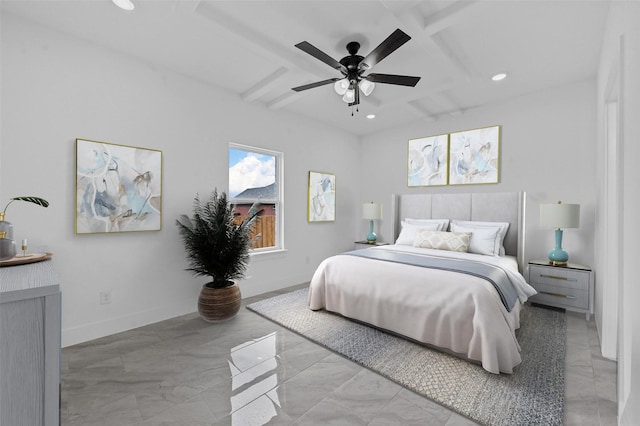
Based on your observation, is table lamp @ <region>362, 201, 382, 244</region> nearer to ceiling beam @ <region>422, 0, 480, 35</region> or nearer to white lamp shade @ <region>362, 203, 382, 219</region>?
white lamp shade @ <region>362, 203, 382, 219</region>

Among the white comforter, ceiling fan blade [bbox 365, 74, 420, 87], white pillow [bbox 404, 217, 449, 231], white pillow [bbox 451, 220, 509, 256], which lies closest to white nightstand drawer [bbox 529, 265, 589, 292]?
white pillow [bbox 451, 220, 509, 256]

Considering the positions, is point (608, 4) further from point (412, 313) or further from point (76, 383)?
point (76, 383)

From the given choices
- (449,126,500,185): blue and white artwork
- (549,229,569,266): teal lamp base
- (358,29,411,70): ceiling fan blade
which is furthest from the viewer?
(449,126,500,185): blue and white artwork

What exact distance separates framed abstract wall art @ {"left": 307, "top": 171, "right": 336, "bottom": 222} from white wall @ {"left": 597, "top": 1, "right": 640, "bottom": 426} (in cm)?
362

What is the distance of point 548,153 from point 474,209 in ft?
3.64

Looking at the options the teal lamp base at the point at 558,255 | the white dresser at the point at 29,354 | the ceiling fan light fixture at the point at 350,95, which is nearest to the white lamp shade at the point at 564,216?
the teal lamp base at the point at 558,255

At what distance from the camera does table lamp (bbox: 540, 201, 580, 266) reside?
3172 mm

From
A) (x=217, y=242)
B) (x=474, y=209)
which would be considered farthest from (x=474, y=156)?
(x=217, y=242)

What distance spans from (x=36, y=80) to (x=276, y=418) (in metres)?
3.20

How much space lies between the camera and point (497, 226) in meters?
3.79

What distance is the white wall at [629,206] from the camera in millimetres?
1257

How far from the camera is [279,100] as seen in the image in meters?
3.88

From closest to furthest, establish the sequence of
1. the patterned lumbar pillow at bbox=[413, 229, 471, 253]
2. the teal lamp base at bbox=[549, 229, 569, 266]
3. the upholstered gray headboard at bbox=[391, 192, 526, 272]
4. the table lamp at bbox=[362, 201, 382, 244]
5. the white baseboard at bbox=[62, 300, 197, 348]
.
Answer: the white baseboard at bbox=[62, 300, 197, 348]
the teal lamp base at bbox=[549, 229, 569, 266]
the patterned lumbar pillow at bbox=[413, 229, 471, 253]
the upholstered gray headboard at bbox=[391, 192, 526, 272]
the table lamp at bbox=[362, 201, 382, 244]

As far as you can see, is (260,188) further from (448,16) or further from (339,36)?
(448,16)
